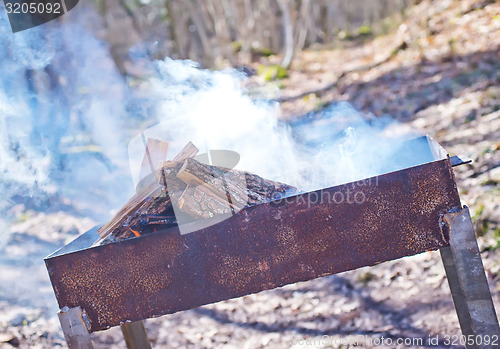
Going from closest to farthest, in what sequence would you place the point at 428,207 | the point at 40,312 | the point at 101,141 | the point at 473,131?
the point at 428,207 < the point at 40,312 < the point at 473,131 < the point at 101,141

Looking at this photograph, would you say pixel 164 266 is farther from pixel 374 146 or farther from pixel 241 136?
pixel 374 146

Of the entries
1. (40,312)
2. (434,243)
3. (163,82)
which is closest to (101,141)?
(40,312)

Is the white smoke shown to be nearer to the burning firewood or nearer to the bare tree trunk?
the burning firewood

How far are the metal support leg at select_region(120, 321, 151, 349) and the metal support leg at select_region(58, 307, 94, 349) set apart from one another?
2.66 ft

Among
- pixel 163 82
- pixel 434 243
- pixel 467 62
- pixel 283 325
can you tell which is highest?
pixel 467 62

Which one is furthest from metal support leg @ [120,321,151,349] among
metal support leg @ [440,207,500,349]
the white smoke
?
the white smoke

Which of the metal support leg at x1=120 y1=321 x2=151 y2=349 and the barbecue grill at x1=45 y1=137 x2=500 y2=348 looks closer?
the barbecue grill at x1=45 y1=137 x2=500 y2=348

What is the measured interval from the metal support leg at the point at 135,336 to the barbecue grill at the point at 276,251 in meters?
0.83

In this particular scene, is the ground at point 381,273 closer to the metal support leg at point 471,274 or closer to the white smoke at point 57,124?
the white smoke at point 57,124

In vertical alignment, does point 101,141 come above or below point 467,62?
above

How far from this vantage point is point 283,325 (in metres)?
3.86

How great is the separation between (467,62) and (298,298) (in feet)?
22.5

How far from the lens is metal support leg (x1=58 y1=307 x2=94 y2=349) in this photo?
7.32 ft

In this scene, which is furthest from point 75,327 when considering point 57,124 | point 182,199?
point 57,124
